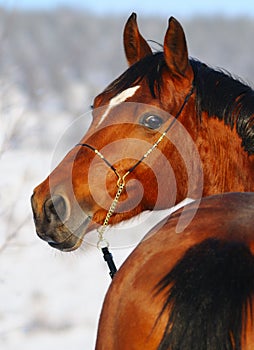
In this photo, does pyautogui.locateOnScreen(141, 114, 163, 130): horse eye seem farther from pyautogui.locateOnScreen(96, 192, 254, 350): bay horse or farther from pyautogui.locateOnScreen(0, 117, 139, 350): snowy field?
pyautogui.locateOnScreen(0, 117, 139, 350): snowy field

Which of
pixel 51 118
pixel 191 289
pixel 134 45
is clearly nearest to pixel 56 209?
pixel 191 289

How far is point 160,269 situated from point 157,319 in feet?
0.49

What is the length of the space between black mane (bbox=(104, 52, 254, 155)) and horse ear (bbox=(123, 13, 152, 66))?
28cm

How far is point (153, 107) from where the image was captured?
112 inches

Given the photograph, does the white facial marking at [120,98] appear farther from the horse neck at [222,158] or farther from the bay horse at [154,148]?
the horse neck at [222,158]

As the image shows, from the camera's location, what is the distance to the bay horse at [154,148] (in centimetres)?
269

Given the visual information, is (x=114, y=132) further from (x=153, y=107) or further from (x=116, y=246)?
(x=116, y=246)

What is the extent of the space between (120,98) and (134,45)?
19.5 inches

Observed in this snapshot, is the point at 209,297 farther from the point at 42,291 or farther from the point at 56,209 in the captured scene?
the point at 42,291

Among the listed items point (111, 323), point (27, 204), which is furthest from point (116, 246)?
point (27, 204)

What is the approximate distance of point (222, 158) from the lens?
9.74ft

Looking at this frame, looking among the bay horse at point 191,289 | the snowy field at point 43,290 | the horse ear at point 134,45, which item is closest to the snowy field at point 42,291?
the snowy field at point 43,290

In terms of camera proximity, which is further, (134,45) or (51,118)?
(51,118)

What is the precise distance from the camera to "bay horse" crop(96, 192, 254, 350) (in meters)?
1.82
